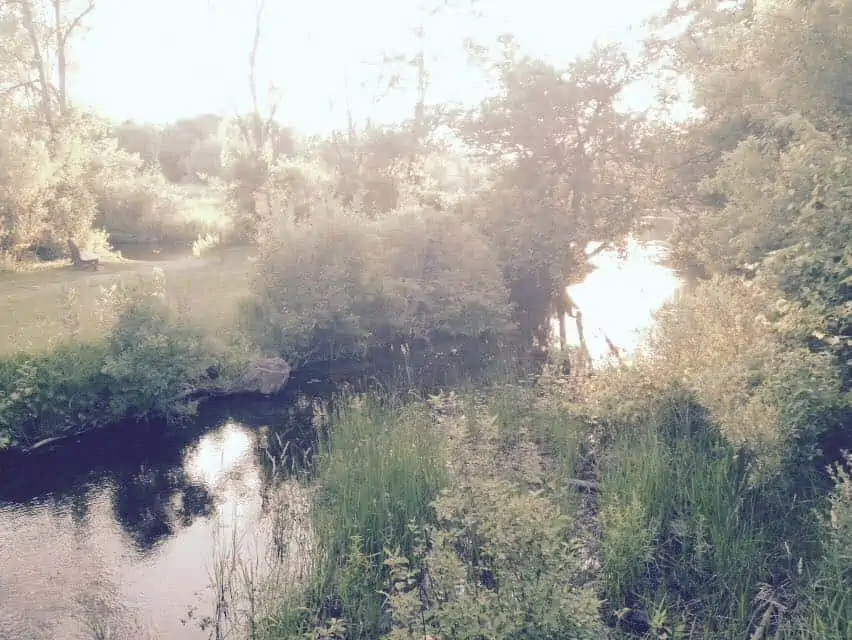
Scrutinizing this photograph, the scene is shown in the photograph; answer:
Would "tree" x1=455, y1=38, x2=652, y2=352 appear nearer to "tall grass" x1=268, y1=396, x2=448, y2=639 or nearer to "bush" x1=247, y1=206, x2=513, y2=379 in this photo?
"bush" x1=247, y1=206, x2=513, y2=379

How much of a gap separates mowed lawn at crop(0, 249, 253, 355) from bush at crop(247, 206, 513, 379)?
4.66 ft

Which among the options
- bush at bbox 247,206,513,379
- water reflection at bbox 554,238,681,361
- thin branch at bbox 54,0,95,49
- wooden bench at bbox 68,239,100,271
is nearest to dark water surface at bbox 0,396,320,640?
bush at bbox 247,206,513,379

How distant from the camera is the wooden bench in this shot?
2139 centimetres

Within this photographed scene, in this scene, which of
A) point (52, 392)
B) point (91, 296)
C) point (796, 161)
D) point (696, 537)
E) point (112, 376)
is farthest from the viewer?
point (91, 296)

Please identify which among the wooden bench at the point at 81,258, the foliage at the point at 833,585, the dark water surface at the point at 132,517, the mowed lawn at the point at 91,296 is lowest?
the dark water surface at the point at 132,517

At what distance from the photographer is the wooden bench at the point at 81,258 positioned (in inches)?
842

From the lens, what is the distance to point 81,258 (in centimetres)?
2155

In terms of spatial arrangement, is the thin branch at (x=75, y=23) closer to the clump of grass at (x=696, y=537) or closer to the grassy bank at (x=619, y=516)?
the grassy bank at (x=619, y=516)

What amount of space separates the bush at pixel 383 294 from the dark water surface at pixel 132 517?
8.96 ft

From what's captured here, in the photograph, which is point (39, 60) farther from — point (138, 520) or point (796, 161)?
point (796, 161)

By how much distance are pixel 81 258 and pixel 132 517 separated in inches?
589

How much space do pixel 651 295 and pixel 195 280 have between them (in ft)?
47.5

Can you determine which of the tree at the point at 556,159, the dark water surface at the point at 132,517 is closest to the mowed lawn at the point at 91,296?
the dark water surface at the point at 132,517

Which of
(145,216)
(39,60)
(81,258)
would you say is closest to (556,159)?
(81,258)
